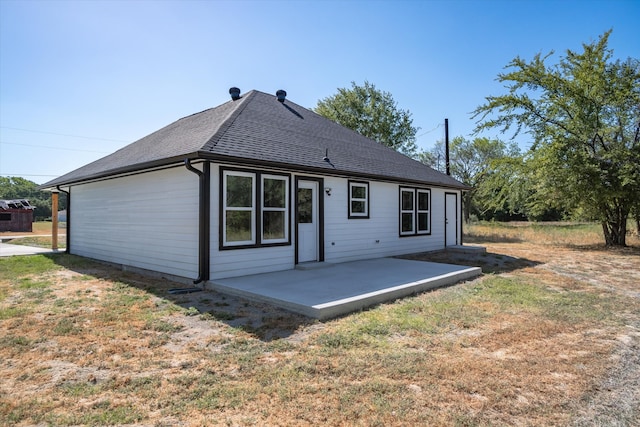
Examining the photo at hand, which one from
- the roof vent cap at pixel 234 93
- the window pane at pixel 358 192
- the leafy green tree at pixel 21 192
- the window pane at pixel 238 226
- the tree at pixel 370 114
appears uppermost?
the tree at pixel 370 114

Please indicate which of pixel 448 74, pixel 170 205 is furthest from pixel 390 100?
pixel 170 205

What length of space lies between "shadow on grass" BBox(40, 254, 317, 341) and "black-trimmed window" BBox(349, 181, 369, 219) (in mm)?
4669

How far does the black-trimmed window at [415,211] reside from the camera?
11.5 m

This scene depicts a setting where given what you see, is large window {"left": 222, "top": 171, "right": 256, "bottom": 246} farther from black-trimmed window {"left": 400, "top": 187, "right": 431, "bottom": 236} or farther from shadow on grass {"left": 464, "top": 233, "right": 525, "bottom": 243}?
shadow on grass {"left": 464, "top": 233, "right": 525, "bottom": 243}

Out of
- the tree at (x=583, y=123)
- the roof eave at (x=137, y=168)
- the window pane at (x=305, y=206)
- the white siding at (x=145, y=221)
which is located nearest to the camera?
the roof eave at (x=137, y=168)

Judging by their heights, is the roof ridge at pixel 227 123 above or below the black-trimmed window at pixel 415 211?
above

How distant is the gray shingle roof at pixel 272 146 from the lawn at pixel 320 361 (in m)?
2.77

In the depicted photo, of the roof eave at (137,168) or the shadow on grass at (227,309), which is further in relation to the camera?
the roof eave at (137,168)

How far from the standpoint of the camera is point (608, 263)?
10.3m

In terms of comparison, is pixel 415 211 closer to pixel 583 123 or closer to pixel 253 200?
pixel 253 200

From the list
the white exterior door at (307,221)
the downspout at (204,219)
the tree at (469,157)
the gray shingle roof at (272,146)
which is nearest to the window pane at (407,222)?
the gray shingle roof at (272,146)

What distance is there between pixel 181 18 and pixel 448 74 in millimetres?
9666

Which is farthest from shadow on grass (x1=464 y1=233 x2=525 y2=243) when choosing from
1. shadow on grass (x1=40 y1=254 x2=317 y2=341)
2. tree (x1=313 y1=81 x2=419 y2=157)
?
shadow on grass (x1=40 y1=254 x2=317 y2=341)

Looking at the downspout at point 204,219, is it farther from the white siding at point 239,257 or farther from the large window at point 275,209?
the large window at point 275,209
